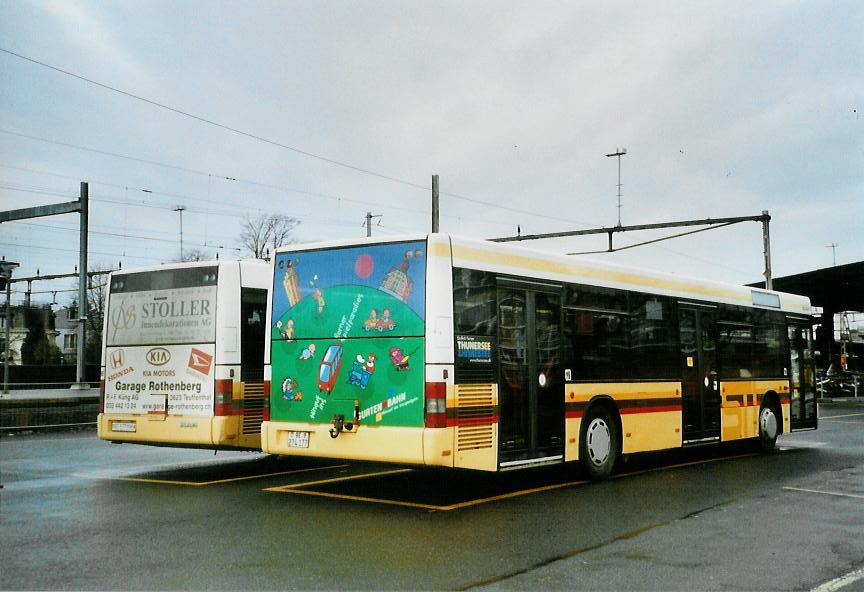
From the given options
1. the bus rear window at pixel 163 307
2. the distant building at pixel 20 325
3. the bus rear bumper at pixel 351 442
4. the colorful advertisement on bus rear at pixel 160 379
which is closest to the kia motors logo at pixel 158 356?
the colorful advertisement on bus rear at pixel 160 379

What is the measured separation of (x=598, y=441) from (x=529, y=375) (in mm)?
1960

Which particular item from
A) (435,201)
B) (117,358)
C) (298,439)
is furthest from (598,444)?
(435,201)

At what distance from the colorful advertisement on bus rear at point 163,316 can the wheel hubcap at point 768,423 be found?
1015cm

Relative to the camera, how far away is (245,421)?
11.9m

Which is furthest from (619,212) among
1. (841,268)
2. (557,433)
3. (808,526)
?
(808,526)

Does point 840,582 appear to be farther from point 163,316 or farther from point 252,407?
point 163,316

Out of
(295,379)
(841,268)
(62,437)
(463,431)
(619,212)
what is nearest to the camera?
(463,431)

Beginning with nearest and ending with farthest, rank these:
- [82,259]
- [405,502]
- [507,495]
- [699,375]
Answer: [405,502] < [507,495] < [699,375] < [82,259]

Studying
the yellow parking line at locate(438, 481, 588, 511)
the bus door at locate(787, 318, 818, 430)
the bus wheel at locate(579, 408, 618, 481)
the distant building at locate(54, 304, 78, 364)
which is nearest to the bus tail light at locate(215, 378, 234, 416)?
the yellow parking line at locate(438, 481, 588, 511)

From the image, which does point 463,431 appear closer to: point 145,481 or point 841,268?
point 145,481

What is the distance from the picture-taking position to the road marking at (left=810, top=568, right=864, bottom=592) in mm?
6199

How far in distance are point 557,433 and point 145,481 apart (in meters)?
5.39

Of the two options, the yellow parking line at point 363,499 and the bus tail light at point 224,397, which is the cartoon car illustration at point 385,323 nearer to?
the yellow parking line at point 363,499

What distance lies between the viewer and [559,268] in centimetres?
1147
